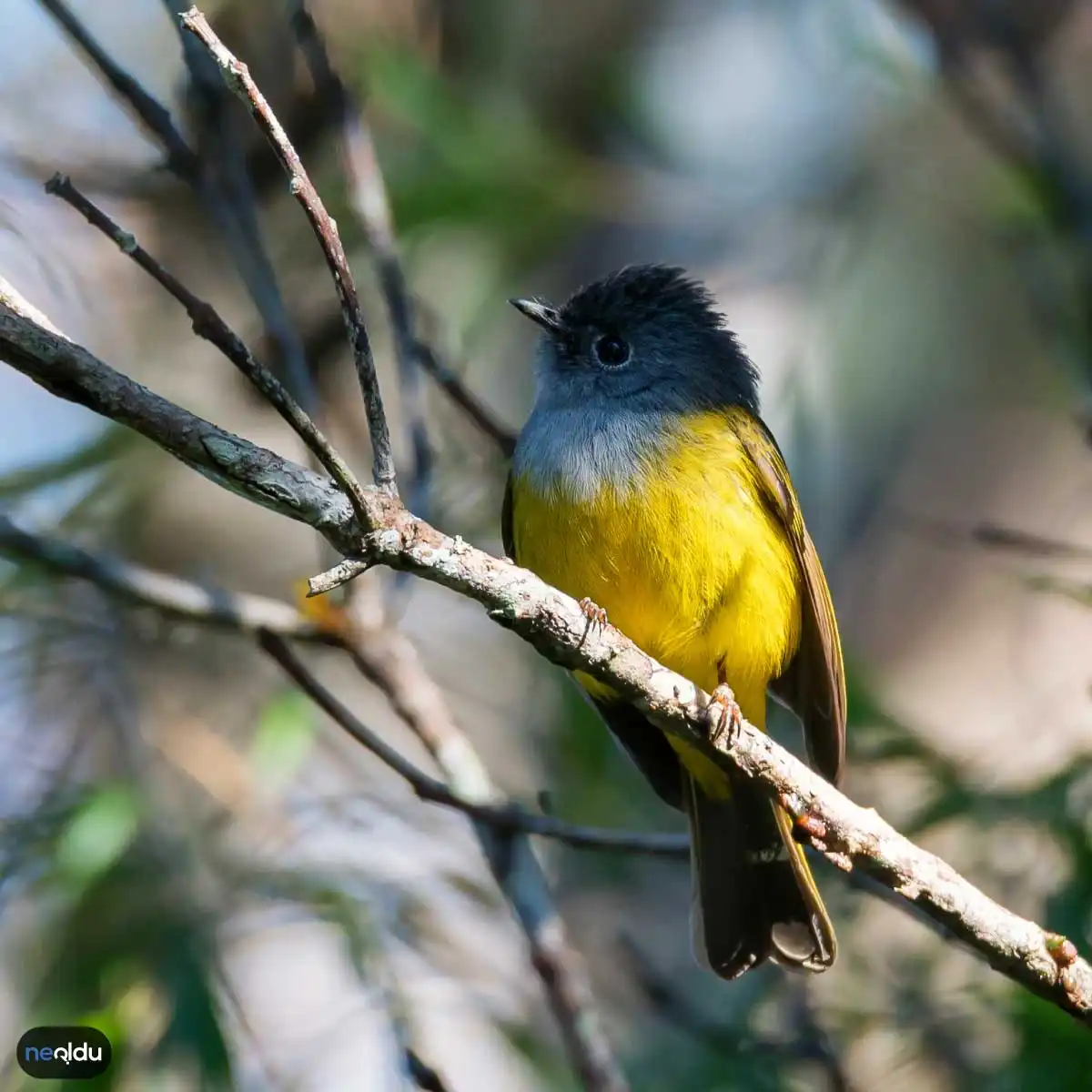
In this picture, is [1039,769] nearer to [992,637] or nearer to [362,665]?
[992,637]

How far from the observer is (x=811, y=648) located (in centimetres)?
396

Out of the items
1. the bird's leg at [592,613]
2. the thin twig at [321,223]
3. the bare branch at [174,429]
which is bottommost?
the bird's leg at [592,613]

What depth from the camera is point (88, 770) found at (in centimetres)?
522

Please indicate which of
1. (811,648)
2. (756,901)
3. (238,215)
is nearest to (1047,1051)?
(756,901)

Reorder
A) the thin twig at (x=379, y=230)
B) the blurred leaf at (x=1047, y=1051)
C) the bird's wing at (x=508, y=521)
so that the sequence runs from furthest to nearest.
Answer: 1. the bird's wing at (x=508, y=521)
2. the thin twig at (x=379, y=230)
3. the blurred leaf at (x=1047, y=1051)

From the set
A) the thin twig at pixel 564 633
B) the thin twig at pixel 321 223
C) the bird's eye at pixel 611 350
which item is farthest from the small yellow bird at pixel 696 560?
the thin twig at pixel 321 223

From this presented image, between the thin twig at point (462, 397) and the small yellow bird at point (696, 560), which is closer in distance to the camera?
the small yellow bird at point (696, 560)

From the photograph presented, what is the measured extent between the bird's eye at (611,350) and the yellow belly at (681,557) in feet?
1.66

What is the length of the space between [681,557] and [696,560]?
4 centimetres

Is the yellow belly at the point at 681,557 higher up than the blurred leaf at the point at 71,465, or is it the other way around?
the yellow belly at the point at 681,557

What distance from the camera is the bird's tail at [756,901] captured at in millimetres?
3667

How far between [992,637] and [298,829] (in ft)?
8.64

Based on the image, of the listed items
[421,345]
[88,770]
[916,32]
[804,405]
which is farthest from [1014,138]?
[88,770]

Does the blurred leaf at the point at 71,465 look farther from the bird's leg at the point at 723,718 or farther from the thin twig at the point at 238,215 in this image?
the bird's leg at the point at 723,718
